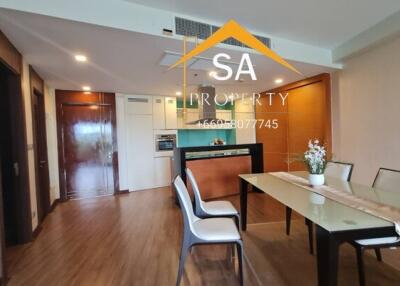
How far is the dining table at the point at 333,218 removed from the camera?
3.91 ft

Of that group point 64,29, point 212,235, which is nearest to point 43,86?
point 64,29

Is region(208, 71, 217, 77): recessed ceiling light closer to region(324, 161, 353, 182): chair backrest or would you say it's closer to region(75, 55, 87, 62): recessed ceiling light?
region(75, 55, 87, 62): recessed ceiling light

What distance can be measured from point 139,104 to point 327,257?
4777mm

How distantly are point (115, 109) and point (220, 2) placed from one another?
3.50 m

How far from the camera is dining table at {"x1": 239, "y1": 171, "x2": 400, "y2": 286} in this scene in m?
1.19

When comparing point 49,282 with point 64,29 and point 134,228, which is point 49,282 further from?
point 64,29

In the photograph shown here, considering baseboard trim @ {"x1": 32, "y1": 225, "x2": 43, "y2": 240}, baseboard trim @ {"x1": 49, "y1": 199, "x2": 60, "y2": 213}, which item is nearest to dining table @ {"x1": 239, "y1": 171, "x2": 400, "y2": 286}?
baseboard trim @ {"x1": 32, "y1": 225, "x2": 43, "y2": 240}

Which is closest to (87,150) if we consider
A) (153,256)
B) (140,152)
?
(140,152)

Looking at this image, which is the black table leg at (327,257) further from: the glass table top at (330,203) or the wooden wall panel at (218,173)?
the wooden wall panel at (218,173)

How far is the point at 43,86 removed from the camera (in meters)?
3.77

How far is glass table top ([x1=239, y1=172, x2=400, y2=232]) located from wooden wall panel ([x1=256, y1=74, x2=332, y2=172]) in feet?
6.45

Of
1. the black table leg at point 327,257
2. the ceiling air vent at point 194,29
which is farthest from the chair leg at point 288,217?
the ceiling air vent at point 194,29

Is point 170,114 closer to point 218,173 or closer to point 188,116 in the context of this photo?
point 188,116

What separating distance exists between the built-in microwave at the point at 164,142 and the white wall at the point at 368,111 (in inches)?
140
